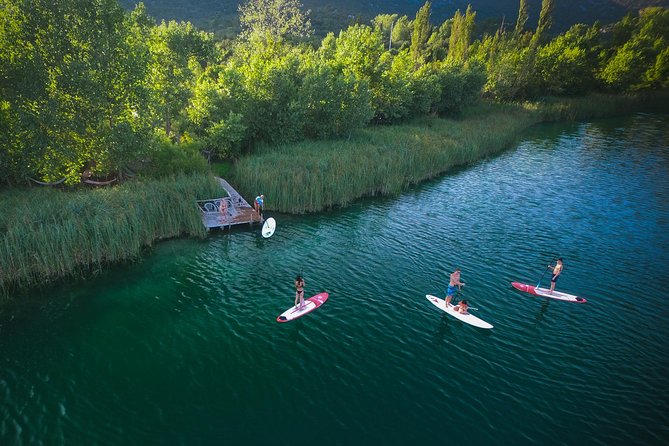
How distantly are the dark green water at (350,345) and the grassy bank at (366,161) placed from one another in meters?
3.02

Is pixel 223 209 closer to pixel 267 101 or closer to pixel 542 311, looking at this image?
pixel 267 101

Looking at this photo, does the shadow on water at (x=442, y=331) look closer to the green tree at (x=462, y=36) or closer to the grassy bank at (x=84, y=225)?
the grassy bank at (x=84, y=225)

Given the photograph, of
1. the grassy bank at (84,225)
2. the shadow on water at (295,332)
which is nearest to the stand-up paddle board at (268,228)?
the grassy bank at (84,225)

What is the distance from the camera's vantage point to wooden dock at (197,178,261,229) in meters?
24.8

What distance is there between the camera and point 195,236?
23.7m

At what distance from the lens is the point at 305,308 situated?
56.4ft

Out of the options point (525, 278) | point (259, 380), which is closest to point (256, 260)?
point (259, 380)

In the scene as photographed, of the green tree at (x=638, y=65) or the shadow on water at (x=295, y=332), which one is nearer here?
the shadow on water at (x=295, y=332)

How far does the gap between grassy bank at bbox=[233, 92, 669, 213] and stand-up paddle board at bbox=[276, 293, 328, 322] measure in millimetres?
11111

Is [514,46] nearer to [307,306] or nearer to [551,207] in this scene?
[551,207]

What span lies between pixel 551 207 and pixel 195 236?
95.8 ft

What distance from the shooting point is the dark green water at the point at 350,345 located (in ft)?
39.0

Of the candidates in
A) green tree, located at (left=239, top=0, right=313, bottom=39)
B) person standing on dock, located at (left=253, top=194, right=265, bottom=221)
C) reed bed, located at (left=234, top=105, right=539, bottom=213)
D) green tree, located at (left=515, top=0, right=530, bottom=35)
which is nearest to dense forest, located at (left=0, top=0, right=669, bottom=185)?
green tree, located at (left=239, top=0, right=313, bottom=39)

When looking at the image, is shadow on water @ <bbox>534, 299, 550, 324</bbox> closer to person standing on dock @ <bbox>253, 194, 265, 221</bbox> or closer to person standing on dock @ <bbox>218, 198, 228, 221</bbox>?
person standing on dock @ <bbox>253, 194, 265, 221</bbox>
